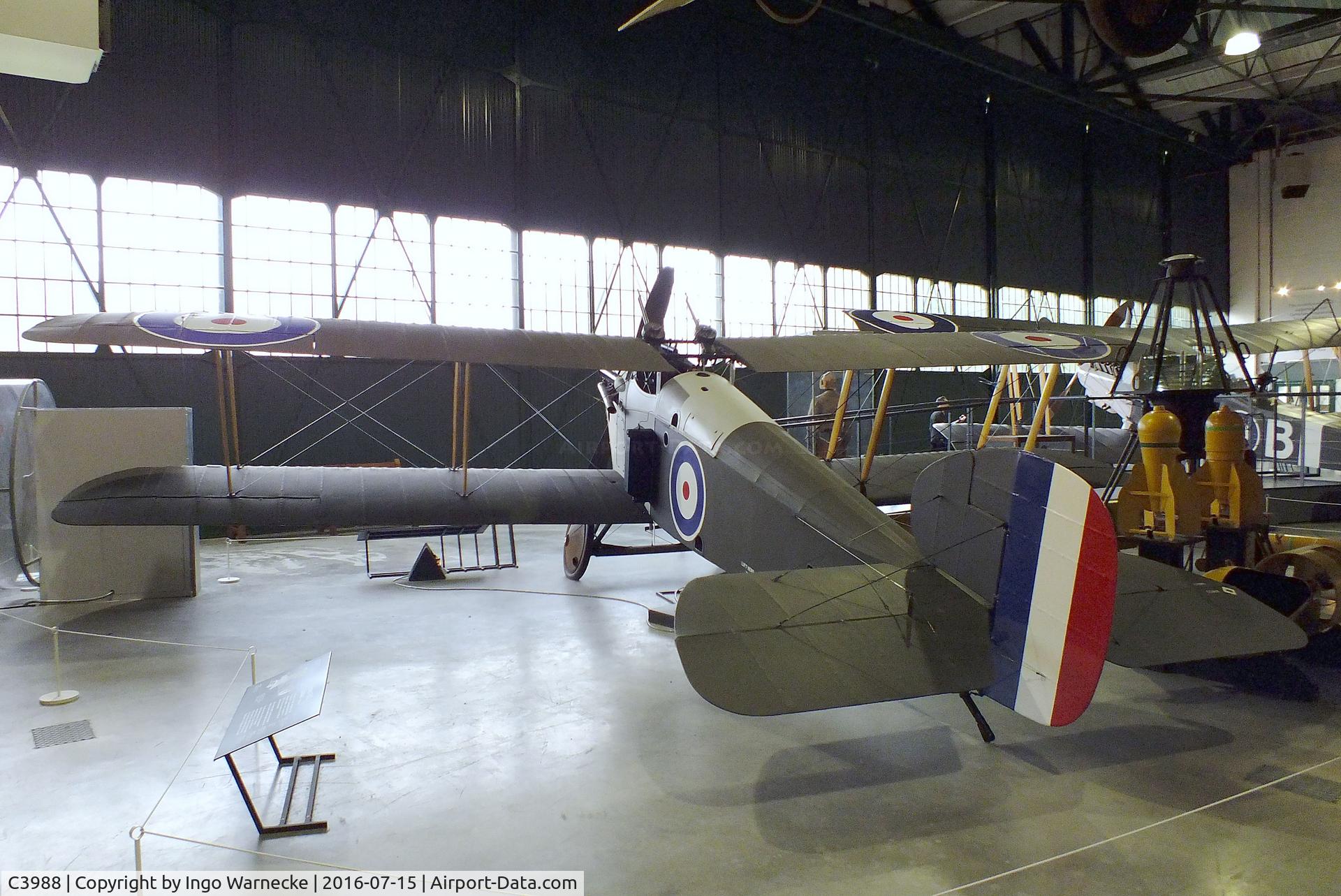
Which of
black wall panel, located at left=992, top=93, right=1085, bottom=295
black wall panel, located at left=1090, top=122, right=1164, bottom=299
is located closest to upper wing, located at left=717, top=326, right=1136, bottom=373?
black wall panel, located at left=992, top=93, right=1085, bottom=295

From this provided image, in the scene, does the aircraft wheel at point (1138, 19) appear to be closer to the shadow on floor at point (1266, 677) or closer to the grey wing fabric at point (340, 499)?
the shadow on floor at point (1266, 677)

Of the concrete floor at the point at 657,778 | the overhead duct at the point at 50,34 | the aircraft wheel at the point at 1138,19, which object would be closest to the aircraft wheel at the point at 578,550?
the concrete floor at the point at 657,778

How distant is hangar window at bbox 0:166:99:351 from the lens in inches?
464

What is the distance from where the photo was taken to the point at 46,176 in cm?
1200

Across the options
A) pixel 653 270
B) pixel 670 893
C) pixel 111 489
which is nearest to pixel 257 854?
pixel 670 893

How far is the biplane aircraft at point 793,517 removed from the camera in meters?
3.21

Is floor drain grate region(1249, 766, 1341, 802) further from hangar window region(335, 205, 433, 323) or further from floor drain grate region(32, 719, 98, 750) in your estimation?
hangar window region(335, 205, 433, 323)

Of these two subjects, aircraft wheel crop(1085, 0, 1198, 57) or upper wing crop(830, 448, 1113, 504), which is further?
upper wing crop(830, 448, 1113, 504)

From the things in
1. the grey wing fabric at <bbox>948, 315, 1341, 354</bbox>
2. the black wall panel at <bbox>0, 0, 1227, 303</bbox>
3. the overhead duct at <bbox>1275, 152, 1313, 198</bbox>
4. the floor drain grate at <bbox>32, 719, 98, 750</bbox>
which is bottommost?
the floor drain grate at <bbox>32, 719, 98, 750</bbox>

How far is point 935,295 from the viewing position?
2273 centimetres

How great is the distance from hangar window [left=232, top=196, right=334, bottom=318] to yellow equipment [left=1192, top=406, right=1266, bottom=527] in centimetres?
1330

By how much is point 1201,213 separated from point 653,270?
25126 millimetres

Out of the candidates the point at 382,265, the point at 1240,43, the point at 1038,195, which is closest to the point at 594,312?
the point at 382,265

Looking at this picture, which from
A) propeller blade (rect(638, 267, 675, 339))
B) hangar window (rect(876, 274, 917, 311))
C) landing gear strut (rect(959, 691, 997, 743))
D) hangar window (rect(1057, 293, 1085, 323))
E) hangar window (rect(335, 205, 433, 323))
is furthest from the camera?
hangar window (rect(1057, 293, 1085, 323))
